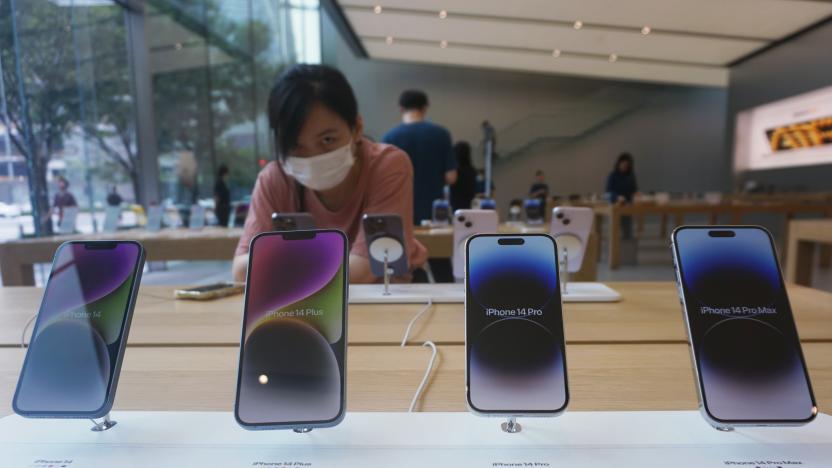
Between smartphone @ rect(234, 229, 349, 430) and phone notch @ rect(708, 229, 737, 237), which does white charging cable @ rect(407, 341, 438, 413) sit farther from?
phone notch @ rect(708, 229, 737, 237)

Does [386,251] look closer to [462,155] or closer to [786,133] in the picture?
[462,155]

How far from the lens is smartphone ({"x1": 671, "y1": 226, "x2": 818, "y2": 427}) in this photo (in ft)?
1.19

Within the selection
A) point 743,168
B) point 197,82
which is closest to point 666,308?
point 197,82

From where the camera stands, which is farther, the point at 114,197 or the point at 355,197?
the point at 114,197

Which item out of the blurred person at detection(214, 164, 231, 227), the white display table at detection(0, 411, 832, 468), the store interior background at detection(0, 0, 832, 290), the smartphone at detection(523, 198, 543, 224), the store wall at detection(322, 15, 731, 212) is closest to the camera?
the white display table at detection(0, 411, 832, 468)

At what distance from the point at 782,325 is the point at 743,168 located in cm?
895

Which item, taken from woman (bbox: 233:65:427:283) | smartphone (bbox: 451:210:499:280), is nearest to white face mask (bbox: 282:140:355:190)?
woman (bbox: 233:65:427:283)

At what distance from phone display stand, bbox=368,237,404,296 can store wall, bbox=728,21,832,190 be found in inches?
278


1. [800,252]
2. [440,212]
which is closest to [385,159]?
[440,212]

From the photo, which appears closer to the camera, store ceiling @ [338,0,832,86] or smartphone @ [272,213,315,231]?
smartphone @ [272,213,315,231]

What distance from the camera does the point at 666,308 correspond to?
2.50ft

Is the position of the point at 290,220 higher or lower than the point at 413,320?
higher

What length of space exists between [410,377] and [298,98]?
0.72 m

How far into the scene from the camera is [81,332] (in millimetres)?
414
